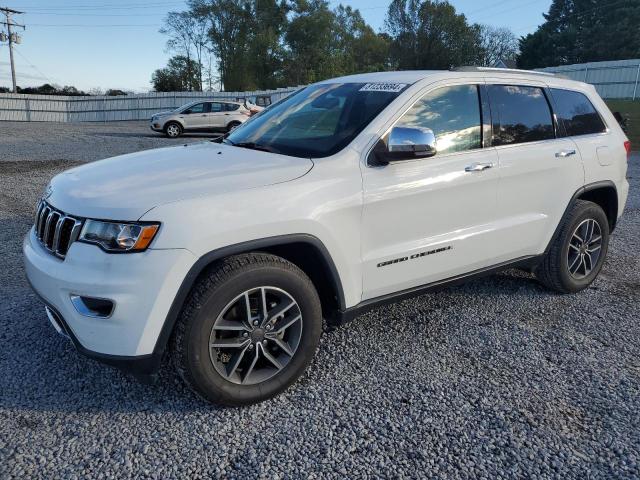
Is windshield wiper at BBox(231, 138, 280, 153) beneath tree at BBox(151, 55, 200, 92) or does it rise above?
beneath

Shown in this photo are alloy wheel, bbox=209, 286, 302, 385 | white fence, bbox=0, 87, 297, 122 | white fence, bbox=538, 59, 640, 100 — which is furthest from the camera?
white fence, bbox=0, 87, 297, 122

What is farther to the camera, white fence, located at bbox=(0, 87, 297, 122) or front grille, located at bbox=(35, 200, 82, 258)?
white fence, located at bbox=(0, 87, 297, 122)

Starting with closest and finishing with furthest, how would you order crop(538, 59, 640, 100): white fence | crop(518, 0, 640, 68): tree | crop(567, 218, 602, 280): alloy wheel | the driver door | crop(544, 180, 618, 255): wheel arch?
the driver door
crop(544, 180, 618, 255): wheel arch
crop(567, 218, 602, 280): alloy wheel
crop(538, 59, 640, 100): white fence
crop(518, 0, 640, 68): tree

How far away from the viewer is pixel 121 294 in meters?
2.39

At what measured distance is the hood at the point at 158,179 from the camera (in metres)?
2.53

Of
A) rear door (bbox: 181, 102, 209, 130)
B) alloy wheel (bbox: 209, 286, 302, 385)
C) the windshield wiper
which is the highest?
rear door (bbox: 181, 102, 209, 130)

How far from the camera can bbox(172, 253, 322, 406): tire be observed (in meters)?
2.57

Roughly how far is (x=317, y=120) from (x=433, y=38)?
60861 mm

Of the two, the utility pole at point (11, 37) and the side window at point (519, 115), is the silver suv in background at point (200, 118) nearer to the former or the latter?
the side window at point (519, 115)

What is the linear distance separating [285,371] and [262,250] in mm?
697

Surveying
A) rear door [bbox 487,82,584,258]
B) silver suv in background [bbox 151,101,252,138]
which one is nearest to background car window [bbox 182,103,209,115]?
silver suv in background [bbox 151,101,252,138]

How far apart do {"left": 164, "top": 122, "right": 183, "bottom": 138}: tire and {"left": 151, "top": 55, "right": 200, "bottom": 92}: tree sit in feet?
123

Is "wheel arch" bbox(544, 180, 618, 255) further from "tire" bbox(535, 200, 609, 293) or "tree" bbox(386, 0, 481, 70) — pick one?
"tree" bbox(386, 0, 481, 70)

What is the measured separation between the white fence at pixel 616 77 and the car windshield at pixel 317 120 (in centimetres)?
2880
